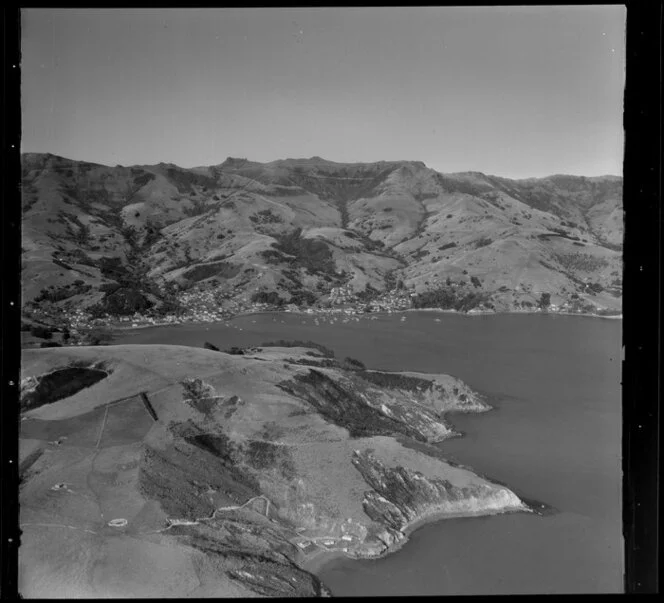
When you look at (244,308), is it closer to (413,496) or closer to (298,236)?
(298,236)

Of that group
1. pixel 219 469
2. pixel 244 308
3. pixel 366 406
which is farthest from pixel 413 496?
pixel 244 308

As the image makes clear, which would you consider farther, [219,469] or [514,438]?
[514,438]

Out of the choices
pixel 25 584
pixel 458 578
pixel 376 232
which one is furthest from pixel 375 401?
pixel 25 584

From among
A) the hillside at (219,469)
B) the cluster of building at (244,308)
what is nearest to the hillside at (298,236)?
the cluster of building at (244,308)

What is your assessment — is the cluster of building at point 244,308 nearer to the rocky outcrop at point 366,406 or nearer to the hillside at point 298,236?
the hillside at point 298,236

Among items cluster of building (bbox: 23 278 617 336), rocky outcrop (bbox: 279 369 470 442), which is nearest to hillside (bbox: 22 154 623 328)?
cluster of building (bbox: 23 278 617 336)

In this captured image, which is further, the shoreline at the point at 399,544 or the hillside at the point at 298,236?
the hillside at the point at 298,236

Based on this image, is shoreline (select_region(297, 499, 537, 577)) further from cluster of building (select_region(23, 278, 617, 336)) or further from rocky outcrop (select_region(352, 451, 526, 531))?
cluster of building (select_region(23, 278, 617, 336))

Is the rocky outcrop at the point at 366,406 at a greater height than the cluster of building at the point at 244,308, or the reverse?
the cluster of building at the point at 244,308
